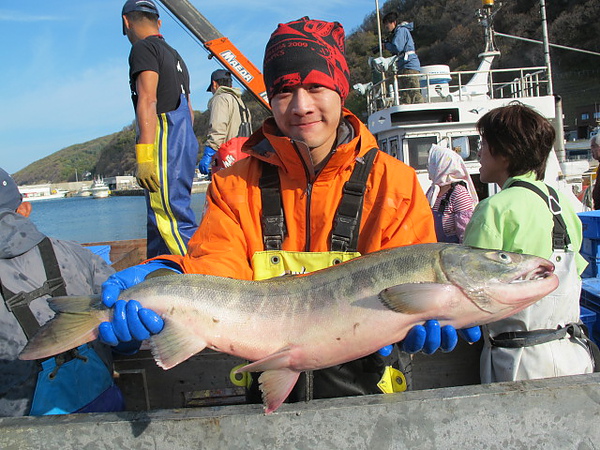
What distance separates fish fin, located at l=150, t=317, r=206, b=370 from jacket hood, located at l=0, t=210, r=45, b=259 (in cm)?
104

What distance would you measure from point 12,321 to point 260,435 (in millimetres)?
1475

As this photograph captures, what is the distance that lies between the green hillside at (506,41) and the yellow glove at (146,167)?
30.0 metres

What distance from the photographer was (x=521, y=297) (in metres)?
1.96

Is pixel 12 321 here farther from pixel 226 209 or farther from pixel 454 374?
pixel 454 374

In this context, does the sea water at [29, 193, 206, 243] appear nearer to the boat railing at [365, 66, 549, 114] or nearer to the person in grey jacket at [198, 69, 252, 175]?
the person in grey jacket at [198, 69, 252, 175]

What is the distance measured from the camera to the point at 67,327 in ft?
6.52

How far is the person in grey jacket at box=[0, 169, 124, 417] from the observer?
2363mm

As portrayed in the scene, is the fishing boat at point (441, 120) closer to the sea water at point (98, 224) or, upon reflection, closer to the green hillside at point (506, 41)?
the sea water at point (98, 224)

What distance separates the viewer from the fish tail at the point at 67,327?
6.43 feet

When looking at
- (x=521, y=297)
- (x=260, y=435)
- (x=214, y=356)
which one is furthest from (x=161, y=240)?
(x=521, y=297)

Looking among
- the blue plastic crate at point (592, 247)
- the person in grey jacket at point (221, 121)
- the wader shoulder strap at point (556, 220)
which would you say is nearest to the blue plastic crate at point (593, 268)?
the blue plastic crate at point (592, 247)

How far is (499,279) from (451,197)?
4298 millimetres

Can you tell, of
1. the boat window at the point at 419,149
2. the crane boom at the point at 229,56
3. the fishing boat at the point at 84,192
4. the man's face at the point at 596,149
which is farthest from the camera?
the fishing boat at the point at 84,192

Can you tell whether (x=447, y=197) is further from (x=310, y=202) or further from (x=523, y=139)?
(x=310, y=202)
